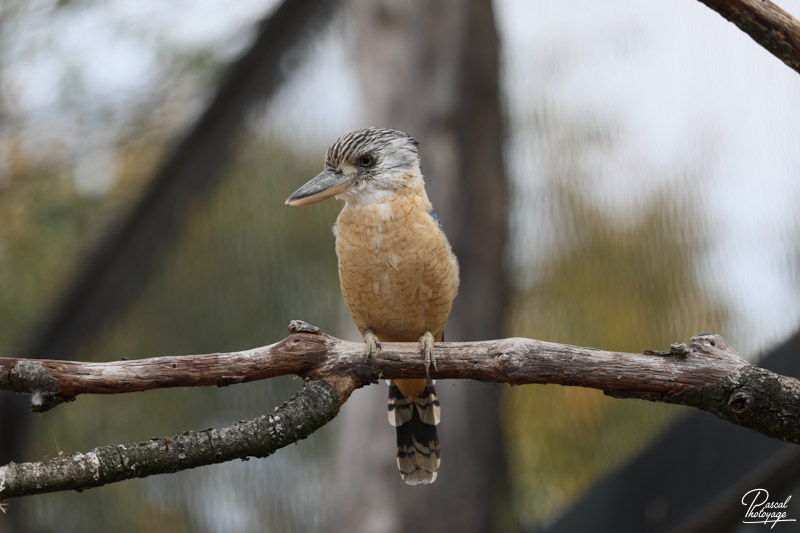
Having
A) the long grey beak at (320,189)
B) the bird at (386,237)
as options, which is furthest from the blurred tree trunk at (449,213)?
the long grey beak at (320,189)

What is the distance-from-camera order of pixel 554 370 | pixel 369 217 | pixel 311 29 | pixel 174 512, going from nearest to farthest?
pixel 554 370
pixel 369 217
pixel 174 512
pixel 311 29

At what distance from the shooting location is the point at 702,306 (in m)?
2.08

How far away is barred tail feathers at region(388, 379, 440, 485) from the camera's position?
71.7 inches

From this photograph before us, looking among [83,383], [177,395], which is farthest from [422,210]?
[177,395]

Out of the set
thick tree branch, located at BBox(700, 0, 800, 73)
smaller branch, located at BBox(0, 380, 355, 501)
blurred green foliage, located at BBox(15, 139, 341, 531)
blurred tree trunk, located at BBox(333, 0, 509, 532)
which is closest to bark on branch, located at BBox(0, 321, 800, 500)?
smaller branch, located at BBox(0, 380, 355, 501)

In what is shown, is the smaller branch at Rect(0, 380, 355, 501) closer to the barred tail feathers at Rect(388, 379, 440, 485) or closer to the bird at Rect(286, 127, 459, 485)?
Result: the bird at Rect(286, 127, 459, 485)

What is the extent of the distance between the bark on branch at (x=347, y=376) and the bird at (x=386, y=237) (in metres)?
0.30

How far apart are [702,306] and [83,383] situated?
1733 mm

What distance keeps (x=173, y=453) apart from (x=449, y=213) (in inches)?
67.5

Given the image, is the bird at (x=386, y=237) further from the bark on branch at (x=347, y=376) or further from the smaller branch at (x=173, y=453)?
the smaller branch at (x=173, y=453)

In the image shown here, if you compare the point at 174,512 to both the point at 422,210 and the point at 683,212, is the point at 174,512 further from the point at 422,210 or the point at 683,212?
the point at 683,212

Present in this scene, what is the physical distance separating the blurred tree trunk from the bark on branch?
4.25 ft

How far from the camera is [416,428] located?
6.07ft

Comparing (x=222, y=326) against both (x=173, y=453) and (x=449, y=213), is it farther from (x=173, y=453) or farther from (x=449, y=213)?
(x=173, y=453)
